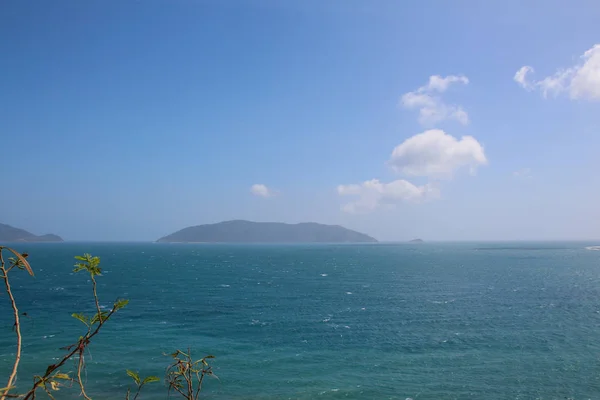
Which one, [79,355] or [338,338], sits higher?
[79,355]

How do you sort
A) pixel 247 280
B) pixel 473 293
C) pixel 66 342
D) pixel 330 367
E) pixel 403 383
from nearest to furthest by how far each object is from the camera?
pixel 403 383 < pixel 330 367 < pixel 66 342 < pixel 473 293 < pixel 247 280

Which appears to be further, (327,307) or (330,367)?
(327,307)

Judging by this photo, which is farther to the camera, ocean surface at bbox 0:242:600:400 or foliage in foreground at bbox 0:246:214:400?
ocean surface at bbox 0:242:600:400

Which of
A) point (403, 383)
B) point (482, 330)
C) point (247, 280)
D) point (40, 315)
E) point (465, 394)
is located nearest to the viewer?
point (465, 394)

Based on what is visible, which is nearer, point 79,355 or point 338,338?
point 79,355

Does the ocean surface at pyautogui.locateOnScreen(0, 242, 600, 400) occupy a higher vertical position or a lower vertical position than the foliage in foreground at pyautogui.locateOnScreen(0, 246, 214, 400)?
lower

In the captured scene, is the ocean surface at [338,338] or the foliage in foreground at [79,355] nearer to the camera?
the foliage in foreground at [79,355]

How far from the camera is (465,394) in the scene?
1324 inches

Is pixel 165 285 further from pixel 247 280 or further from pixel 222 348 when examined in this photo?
pixel 222 348

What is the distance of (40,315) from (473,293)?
74239 millimetres

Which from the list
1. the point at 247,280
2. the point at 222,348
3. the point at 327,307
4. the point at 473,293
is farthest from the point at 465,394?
the point at 247,280

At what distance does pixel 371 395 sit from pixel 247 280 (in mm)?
68961

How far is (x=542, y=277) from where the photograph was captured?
4092 inches

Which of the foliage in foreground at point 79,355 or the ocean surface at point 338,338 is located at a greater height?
the foliage in foreground at point 79,355
